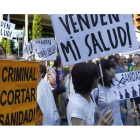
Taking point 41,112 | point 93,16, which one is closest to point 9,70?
point 41,112

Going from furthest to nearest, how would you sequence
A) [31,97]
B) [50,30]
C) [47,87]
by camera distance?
[50,30] → [47,87] → [31,97]

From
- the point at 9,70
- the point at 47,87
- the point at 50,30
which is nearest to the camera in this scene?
the point at 9,70

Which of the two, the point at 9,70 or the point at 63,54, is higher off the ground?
the point at 63,54

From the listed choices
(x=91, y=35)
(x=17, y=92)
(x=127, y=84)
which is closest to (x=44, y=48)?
(x=127, y=84)

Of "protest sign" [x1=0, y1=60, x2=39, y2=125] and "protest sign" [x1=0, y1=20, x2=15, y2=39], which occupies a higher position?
"protest sign" [x1=0, y1=20, x2=15, y2=39]

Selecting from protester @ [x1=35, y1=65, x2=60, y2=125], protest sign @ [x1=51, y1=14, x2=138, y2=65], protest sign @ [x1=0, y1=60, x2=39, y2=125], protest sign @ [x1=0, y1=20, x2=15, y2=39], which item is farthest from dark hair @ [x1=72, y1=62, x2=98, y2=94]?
protest sign @ [x1=0, y1=20, x2=15, y2=39]

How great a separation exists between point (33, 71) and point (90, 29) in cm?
87

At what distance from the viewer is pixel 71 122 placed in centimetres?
239

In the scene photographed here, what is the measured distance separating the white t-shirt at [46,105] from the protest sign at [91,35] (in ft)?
2.15

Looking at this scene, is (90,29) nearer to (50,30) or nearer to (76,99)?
(76,99)

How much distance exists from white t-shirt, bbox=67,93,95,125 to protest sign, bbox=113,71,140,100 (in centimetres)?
183

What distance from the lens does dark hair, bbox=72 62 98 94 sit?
2617mm

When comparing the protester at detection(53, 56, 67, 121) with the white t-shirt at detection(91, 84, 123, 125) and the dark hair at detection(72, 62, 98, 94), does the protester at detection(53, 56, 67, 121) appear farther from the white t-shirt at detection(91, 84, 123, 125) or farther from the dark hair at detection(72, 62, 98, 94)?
the dark hair at detection(72, 62, 98, 94)

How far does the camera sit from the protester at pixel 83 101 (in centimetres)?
235
